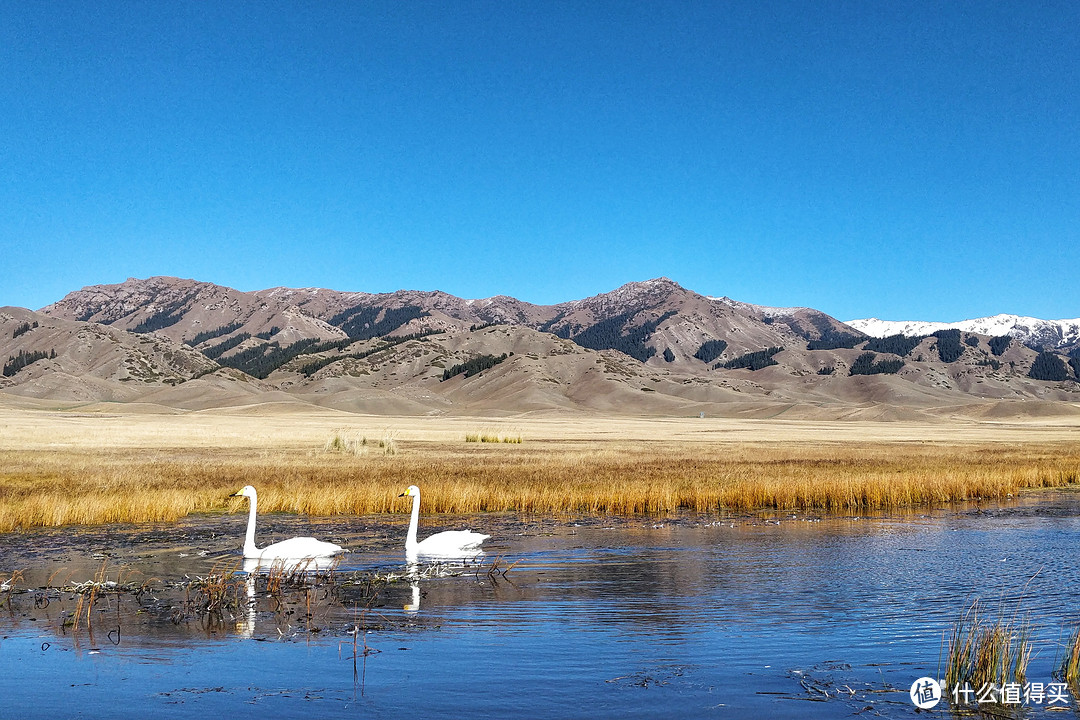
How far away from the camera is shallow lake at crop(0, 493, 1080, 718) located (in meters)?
10.0

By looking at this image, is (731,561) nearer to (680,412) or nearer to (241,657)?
(241,657)

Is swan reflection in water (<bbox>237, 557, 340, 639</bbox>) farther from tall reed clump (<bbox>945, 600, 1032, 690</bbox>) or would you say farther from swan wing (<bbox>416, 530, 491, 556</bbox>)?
tall reed clump (<bbox>945, 600, 1032, 690</bbox>)

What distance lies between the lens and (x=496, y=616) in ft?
45.8

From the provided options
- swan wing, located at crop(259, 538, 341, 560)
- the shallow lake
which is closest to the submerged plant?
the shallow lake

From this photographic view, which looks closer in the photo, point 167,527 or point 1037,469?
point 167,527

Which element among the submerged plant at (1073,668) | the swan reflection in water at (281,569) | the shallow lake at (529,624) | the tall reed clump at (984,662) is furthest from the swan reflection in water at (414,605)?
the submerged plant at (1073,668)

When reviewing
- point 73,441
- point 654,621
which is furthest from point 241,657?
point 73,441

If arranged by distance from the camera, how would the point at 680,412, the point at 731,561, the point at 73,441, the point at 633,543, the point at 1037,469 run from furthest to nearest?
the point at 680,412 → the point at 73,441 → the point at 1037,469 → the point at 633,543 → the point at 731,561

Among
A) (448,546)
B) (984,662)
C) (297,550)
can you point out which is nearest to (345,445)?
(448,546)

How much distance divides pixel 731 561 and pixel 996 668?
8.89 metres

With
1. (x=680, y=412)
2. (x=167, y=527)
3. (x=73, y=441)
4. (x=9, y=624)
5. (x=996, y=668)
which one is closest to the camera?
(x=996, y=668)

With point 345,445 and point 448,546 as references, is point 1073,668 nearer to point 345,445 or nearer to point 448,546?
point 448,546

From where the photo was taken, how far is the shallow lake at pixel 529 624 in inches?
395

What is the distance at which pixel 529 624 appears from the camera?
1338 centimetres
